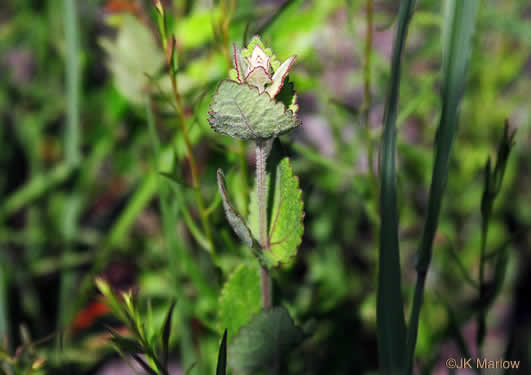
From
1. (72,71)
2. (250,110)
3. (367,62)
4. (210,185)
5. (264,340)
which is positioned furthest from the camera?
(210,185)

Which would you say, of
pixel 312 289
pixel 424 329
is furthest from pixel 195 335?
pixel 424 329

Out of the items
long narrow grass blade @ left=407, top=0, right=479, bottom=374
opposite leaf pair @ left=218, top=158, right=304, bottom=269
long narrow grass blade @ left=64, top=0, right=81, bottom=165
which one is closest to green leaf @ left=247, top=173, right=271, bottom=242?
opposite leaf pair @ left=218, top=158, right=304, bottom=269

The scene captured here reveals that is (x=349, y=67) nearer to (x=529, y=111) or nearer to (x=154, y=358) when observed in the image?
(x=529, y=111)

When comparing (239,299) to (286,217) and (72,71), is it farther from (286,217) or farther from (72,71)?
(72,71)

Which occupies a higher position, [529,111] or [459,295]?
[529,111]

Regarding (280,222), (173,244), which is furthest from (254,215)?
(173,244)

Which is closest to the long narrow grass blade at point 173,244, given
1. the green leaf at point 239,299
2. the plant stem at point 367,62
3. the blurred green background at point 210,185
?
the blurred green background at point 210,185

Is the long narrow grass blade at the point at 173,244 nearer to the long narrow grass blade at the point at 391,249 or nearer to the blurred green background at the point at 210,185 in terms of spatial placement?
the blurred green background at the point at 210,185
